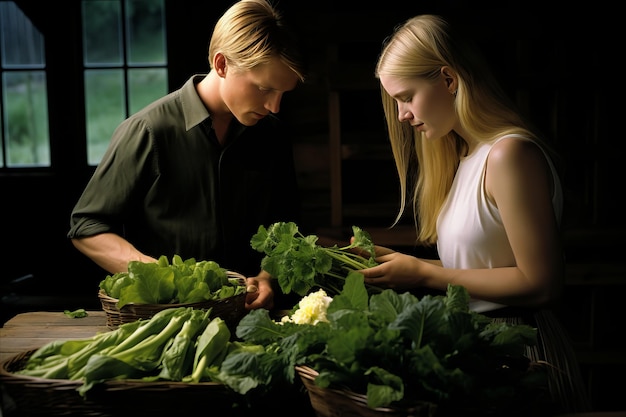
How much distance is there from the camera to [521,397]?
1566mm

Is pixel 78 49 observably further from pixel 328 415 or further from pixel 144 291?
pixel 328 415

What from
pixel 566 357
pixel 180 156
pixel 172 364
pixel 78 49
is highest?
pixel 78 49

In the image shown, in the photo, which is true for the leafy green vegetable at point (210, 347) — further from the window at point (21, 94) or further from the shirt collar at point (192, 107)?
the window at point (21, 94)

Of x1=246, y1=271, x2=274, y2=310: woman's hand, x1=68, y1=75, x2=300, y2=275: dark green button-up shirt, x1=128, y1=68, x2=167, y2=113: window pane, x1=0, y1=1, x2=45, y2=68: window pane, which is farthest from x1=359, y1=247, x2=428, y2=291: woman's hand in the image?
x1=0, y1=1, x2=45, y2=68: window pane

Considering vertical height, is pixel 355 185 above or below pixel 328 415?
above

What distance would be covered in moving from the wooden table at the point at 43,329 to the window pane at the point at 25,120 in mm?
3272

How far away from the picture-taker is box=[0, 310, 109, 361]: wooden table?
230cm

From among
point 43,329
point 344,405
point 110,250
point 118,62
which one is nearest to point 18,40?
point 118,62

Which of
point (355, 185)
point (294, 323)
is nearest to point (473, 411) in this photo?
point (294, 323)

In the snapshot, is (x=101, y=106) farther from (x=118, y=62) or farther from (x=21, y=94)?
(x=21, y=94)

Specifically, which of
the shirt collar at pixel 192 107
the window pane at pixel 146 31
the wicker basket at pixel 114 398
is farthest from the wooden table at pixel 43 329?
the window pane at pixel 146 31

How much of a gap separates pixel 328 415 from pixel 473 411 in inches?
11.9

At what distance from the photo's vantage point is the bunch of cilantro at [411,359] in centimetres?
149

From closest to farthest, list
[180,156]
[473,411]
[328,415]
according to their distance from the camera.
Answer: [473,411]
[328,415]
[180,156]
